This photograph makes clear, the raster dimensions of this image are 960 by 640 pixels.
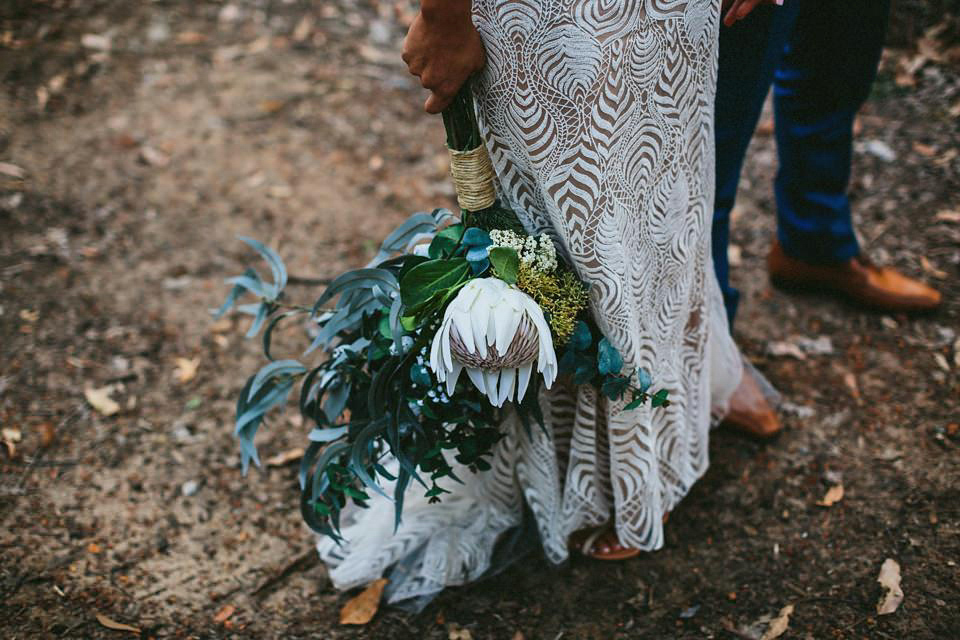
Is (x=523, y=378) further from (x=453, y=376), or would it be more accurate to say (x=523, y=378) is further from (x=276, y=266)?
(x=276, y=266)

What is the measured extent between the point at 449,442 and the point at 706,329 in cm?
69

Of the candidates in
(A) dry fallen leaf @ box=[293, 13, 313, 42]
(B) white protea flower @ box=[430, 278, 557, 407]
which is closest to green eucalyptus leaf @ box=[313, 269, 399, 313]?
(B) white protea flower @ box=[430, 278, 557, 407]

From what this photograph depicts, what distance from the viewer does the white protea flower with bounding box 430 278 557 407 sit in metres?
1.24

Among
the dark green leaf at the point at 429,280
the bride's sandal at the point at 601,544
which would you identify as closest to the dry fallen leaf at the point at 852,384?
the bride's sandal at the point at 601,544

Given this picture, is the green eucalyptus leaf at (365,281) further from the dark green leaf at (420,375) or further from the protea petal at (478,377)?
the protea petal at (478,377)

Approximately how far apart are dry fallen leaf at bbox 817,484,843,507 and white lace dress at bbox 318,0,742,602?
0.37m

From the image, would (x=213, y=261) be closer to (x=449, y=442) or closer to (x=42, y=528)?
(x=42, y=528)

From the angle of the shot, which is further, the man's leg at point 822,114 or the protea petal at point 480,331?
the man's leg at point 822,114

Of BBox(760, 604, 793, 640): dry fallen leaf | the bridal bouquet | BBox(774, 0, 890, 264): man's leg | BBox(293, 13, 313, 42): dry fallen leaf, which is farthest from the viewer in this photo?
BBox(293, 13, 313, 42): dry fallen leaf

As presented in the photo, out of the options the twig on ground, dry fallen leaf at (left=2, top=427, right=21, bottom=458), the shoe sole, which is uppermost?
the shoe sole

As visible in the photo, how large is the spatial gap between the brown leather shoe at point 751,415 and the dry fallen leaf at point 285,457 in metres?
1.29

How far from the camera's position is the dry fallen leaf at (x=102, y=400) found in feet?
7.75

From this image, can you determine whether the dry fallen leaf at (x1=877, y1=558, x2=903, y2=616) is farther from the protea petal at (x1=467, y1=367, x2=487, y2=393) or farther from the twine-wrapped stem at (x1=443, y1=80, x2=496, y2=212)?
the twine-wrapped stem at (x1=443, y1=80, x2=496, y2=212)

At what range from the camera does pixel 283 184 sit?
3193 mm
